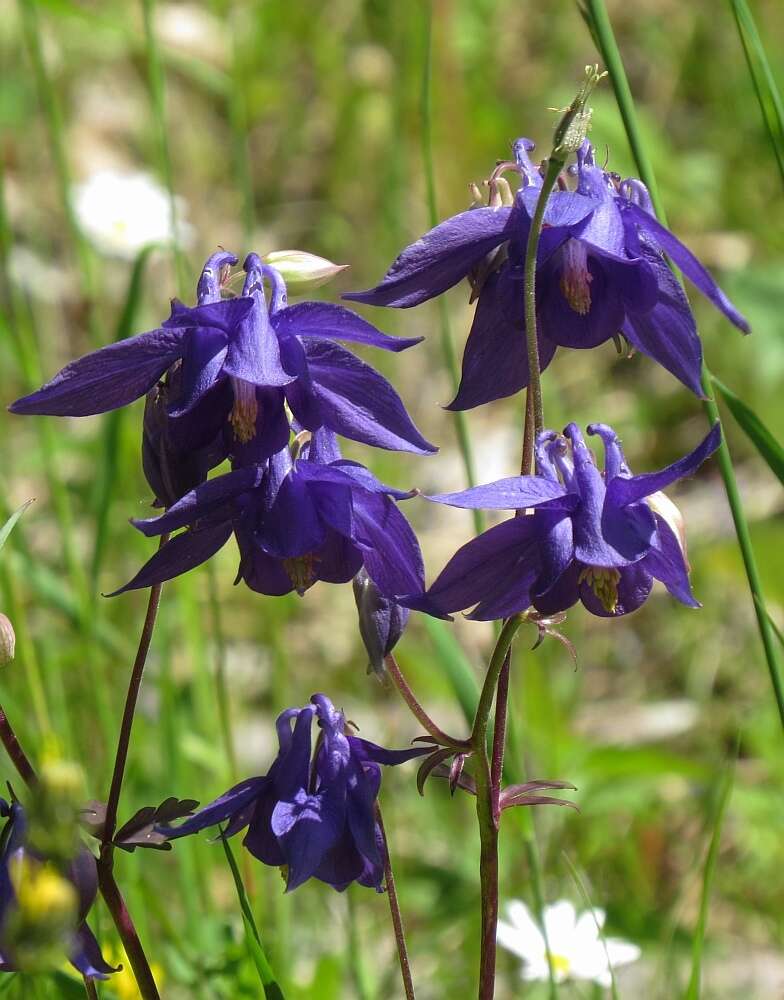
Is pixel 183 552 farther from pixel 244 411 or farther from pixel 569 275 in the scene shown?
pixel 569 275

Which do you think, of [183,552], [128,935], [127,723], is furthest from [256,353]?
[128,935]

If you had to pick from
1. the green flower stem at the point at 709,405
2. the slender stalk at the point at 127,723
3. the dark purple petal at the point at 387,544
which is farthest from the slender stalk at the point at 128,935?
the green flower stem at the point at 709,405

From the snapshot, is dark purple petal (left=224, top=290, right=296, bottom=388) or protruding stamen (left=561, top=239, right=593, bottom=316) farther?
protruding stamen (left=561, top=239, right=593, bottom=316)

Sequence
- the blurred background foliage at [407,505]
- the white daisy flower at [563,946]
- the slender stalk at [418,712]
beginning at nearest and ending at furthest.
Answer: the slender stalk at [418,712] → the white daisy flower at [563,946] → the blurred background foliage at [407,505]

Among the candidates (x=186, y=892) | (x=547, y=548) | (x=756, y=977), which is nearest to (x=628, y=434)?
(x=756, y=977)

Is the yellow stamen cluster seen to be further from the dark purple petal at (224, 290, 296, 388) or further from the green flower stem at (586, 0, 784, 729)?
the dark purple petal at (224, 290, 296, 388)

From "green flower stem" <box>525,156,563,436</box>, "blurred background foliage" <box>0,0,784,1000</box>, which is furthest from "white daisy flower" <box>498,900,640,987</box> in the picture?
"green flower stem" <box>525,156,563,436</box>

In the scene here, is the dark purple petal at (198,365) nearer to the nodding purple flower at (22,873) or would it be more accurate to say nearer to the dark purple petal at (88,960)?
the nodding purple flower at (22,873)

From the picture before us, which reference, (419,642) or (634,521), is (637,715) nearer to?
(419,642)
